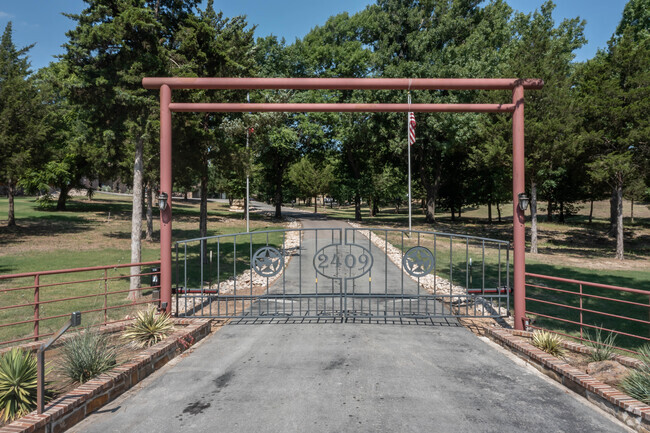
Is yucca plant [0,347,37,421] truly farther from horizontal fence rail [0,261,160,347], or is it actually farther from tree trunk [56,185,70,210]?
tree trunk [56,185,70,210]

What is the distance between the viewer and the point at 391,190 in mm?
46469

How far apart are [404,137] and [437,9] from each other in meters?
12.7

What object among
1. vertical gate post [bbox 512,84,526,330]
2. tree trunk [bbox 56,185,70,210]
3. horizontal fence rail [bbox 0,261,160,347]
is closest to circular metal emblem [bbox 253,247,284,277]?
horizontal fence rail [bbox 0,261,160,347]

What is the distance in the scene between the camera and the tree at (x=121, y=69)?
33.3ft

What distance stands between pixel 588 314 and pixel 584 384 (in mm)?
5816

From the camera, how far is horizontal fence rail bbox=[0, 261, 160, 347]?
6.91m

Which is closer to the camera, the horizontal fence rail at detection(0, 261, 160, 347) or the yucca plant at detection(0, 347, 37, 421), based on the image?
the yucca plant at detection(0, 347, 37, 421)

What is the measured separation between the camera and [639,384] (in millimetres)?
4398

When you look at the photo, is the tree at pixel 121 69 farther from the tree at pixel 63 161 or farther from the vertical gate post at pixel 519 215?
the tree at pixel 63 161

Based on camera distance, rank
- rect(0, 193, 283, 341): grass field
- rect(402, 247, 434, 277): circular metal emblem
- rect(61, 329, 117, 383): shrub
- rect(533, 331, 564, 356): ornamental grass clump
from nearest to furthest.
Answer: rect(61, 329, 117, 383): shrub
rect(533, 331, 564, 356): ornamental grass clump
rect(402, 247, 434, 277): circular metal emblem
rect(0, 193, 283, 341): grass field

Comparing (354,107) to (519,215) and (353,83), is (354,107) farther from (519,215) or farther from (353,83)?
(519,215)

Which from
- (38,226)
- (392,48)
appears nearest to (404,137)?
(392,48)

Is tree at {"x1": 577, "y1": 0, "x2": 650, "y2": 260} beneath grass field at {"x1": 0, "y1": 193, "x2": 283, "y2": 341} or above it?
above

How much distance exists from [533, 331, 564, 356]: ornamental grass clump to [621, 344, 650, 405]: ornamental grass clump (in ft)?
4.32
